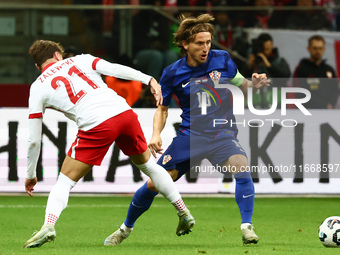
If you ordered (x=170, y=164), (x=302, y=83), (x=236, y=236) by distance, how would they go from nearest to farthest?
1. (x=170, y=164)
2. (x=236, y=236)
3. (x=302, y=83)

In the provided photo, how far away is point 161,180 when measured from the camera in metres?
6.98

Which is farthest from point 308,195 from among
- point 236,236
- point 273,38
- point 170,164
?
point 170,164

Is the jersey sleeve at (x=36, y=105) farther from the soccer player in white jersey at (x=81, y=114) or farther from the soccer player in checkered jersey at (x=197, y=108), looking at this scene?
the soccer player in checkered jersey at (x=197, y=108)

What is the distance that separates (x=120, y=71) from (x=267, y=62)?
700cm

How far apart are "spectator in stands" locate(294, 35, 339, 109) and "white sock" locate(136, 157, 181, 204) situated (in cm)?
591

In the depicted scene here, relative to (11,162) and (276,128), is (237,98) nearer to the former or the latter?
(276,128)

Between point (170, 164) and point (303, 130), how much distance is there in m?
Answer: 5.07

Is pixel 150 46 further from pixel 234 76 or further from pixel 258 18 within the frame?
pixel 234 76

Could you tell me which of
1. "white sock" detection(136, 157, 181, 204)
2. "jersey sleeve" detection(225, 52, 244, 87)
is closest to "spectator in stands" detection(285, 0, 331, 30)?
"jersey sleeve" detection(225, 52, 244, 87)

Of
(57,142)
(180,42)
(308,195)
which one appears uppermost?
(180,42)

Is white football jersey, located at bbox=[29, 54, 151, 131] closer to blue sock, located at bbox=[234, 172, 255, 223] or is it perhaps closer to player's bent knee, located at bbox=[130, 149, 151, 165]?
player's bent knee, located at bbox=[130, 149, 151, 165]

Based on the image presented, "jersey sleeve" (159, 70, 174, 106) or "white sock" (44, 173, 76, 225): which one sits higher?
"jersey sleeve" (159, 70, 174, 106)

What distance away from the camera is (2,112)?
11984mm

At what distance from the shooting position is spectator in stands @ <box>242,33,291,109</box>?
1309cm
